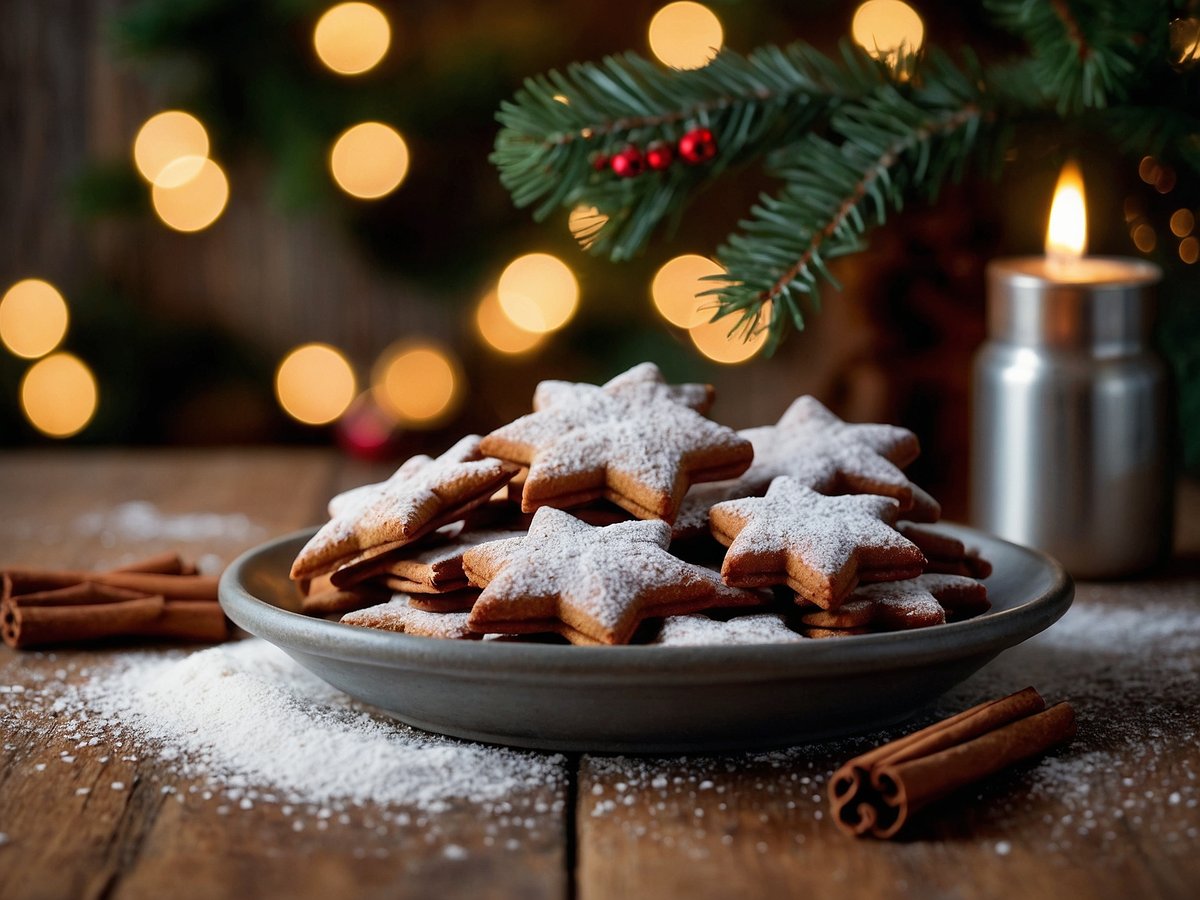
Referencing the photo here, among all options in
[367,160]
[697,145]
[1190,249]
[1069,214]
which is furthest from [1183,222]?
[367,160]

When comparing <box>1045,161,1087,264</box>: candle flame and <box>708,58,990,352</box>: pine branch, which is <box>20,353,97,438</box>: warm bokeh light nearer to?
<box>708,58,990,352</box>: pine branch

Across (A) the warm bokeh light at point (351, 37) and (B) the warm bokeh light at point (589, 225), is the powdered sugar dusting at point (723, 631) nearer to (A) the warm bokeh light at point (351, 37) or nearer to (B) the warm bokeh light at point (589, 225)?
(B) the warm bokeh light at point (589, 225)

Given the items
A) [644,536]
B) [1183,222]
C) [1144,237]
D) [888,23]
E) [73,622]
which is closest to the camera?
[644,536]

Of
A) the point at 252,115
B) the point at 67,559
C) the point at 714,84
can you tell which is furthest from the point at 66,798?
the point at 252,115

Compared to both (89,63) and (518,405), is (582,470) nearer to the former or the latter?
(518,405)

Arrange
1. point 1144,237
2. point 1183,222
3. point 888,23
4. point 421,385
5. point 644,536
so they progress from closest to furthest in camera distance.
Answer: point 644,536 → point 1183,222 → point 1144,237 → point 888,23 → point 421,385

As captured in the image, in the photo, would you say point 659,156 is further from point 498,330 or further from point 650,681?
point 498,330

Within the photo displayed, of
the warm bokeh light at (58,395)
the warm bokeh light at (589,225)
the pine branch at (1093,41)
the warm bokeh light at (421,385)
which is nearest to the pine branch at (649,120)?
the warm bokeh light at (589,225)

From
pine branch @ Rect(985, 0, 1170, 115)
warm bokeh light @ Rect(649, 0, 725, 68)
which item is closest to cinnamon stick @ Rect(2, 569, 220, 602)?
pine branch @ Rect(985, 0, 1170, 115)
